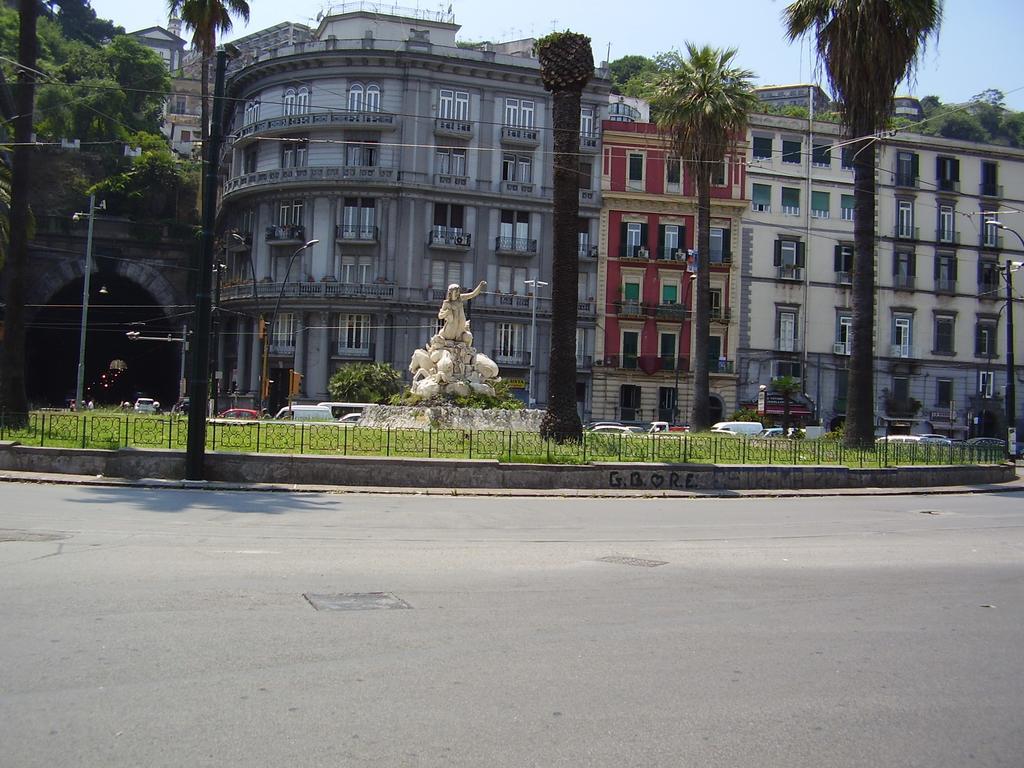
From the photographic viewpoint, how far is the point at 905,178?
197 ft

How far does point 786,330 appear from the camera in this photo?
193ft

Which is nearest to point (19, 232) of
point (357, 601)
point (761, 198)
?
point (357, 601)

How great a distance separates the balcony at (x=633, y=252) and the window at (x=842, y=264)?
12.1m

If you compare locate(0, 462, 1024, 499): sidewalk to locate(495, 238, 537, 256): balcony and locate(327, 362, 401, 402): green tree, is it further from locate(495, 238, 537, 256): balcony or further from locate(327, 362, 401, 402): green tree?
locate(495, 238, 537, 256): balcony

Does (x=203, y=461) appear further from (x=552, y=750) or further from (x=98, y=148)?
(x=98, y=148)

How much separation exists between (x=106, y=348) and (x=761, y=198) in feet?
143

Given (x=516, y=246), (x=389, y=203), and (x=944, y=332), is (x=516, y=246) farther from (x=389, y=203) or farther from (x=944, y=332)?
(x=944, y=332)

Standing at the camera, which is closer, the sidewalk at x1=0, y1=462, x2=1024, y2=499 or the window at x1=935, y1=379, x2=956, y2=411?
the sidewalk at x1=0, y1=462, x2=1024, y2=499

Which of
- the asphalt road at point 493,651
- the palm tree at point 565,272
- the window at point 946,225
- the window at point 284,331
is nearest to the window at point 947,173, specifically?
the window at point 946,225

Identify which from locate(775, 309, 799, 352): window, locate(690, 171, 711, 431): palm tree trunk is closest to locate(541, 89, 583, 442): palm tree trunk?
locate(690, 171, 711, 431): palm tree trunk

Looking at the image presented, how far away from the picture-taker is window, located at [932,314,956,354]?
60.5 meters

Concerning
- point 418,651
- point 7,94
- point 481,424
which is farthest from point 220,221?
point 418,651

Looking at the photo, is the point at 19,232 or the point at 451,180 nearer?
the point at 19,232

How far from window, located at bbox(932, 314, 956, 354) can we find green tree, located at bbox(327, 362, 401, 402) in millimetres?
35791
